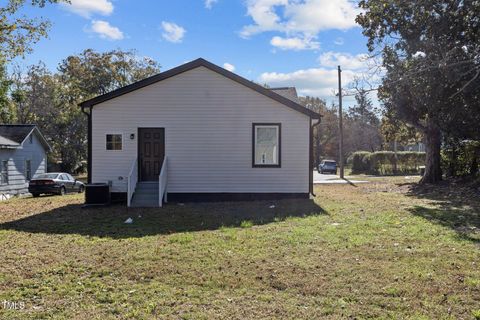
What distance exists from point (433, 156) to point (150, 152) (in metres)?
13.7

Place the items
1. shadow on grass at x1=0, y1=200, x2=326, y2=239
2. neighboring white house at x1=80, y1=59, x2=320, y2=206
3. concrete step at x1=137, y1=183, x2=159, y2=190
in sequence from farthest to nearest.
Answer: neighboring white house at x1=80, y1=59, x2=320, y2=206
concrete step at x1=137, y1=183, x2=159, y2=190
shadow on grass at x1=0, y1=200, x2=326, y2=239

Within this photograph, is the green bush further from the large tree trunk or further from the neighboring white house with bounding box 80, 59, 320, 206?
the neighboring white house with bounding box 80, 59, 320, 206

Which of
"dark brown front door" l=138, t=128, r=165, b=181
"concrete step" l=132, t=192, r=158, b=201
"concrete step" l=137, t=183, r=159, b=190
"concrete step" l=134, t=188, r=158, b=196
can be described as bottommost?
"concrete step" l=132, t=192, r=158, b=201

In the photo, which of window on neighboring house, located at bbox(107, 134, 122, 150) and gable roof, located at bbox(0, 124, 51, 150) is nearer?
window on neighboring house, located at bbox(107, 134, 122, 150)

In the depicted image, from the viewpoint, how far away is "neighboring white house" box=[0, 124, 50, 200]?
23359 mm

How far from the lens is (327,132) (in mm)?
60344

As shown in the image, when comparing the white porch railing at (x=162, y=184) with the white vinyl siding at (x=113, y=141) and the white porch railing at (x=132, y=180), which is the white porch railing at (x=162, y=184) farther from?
the white vinyl siding at (x=113, y=141)

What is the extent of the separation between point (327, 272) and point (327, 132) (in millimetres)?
56154

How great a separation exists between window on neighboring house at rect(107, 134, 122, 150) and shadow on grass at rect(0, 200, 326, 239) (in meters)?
2.15

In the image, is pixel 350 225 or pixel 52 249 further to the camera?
pixel 350 225

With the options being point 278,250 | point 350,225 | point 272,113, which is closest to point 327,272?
point 278,250

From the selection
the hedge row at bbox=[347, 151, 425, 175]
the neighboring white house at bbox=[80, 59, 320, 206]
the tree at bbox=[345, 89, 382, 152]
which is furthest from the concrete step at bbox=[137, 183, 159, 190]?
the tree at bbox=[345, 89, 382, 152]

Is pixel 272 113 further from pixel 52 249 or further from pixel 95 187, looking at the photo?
pixel 52 249

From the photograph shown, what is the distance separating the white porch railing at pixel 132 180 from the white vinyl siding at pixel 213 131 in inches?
16.2
